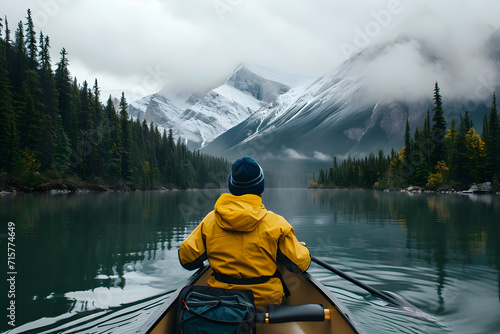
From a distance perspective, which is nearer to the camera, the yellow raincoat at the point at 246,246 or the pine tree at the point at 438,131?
the yellow raincoat at the point at 246,246

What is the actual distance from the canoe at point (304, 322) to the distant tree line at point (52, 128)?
47.9 meters

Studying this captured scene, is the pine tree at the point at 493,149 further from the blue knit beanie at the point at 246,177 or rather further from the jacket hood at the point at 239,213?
the jacket hood at the point at 239,213

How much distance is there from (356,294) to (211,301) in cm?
513

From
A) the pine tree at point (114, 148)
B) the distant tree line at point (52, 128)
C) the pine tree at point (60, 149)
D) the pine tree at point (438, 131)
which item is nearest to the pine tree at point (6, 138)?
the distant tree line at point (52, 128)

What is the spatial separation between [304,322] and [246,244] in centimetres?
170

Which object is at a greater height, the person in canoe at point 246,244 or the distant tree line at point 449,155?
the distant tree line at point 449,155

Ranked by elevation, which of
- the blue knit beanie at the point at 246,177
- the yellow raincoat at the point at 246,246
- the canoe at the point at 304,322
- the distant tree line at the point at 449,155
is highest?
the distant tree line at the point at 449,155

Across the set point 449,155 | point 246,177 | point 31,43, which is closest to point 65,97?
point 31,43

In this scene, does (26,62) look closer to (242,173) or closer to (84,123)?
(84,123)

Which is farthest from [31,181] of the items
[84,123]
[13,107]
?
[84,123]

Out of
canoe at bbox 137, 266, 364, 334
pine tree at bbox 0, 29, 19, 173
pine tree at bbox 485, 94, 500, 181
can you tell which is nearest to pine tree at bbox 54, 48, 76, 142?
pine tree at bbox 0, 29, 19, 173

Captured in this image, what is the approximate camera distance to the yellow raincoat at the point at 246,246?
3791mm

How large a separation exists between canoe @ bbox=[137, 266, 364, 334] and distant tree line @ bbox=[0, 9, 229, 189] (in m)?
47.9

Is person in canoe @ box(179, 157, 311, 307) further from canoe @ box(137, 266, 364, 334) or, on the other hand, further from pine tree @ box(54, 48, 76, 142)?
pine tree @ box(54, 48, 76, 142)
